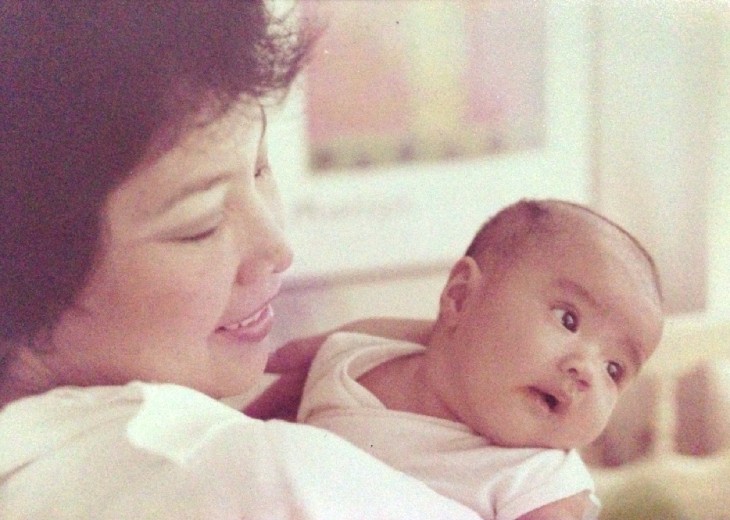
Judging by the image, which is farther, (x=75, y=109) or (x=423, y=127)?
(x=423, y=127)

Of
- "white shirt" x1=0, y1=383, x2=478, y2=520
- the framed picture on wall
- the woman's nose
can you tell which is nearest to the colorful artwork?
the framed picture on wall

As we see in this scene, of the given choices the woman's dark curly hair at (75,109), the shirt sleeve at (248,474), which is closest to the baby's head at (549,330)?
the shirt sleeve at (248,474)

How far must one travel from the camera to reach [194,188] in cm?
47

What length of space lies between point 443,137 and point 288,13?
0.15 meters

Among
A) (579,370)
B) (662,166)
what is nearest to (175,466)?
(579,370)

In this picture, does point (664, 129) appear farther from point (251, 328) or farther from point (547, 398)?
point (251, 328)

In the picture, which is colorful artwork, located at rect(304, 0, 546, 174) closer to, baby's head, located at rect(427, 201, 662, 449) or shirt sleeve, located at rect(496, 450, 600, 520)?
baby's head, located at rect(427, 201, 662, 449)

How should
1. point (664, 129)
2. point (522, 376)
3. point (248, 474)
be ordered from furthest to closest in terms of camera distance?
point (664, 129)
point (522, 376)
point (248, 474)

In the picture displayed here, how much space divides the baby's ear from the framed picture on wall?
42 millimetres

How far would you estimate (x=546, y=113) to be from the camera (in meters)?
0.64

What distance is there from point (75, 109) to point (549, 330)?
0.31m

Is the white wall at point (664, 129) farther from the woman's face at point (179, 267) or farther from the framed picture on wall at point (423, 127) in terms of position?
the woman's face at point (179, 267)

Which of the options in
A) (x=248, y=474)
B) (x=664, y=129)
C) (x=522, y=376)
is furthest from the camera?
(x=664, y=129)

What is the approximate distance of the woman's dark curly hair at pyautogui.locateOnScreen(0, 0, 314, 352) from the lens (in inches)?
17.4
